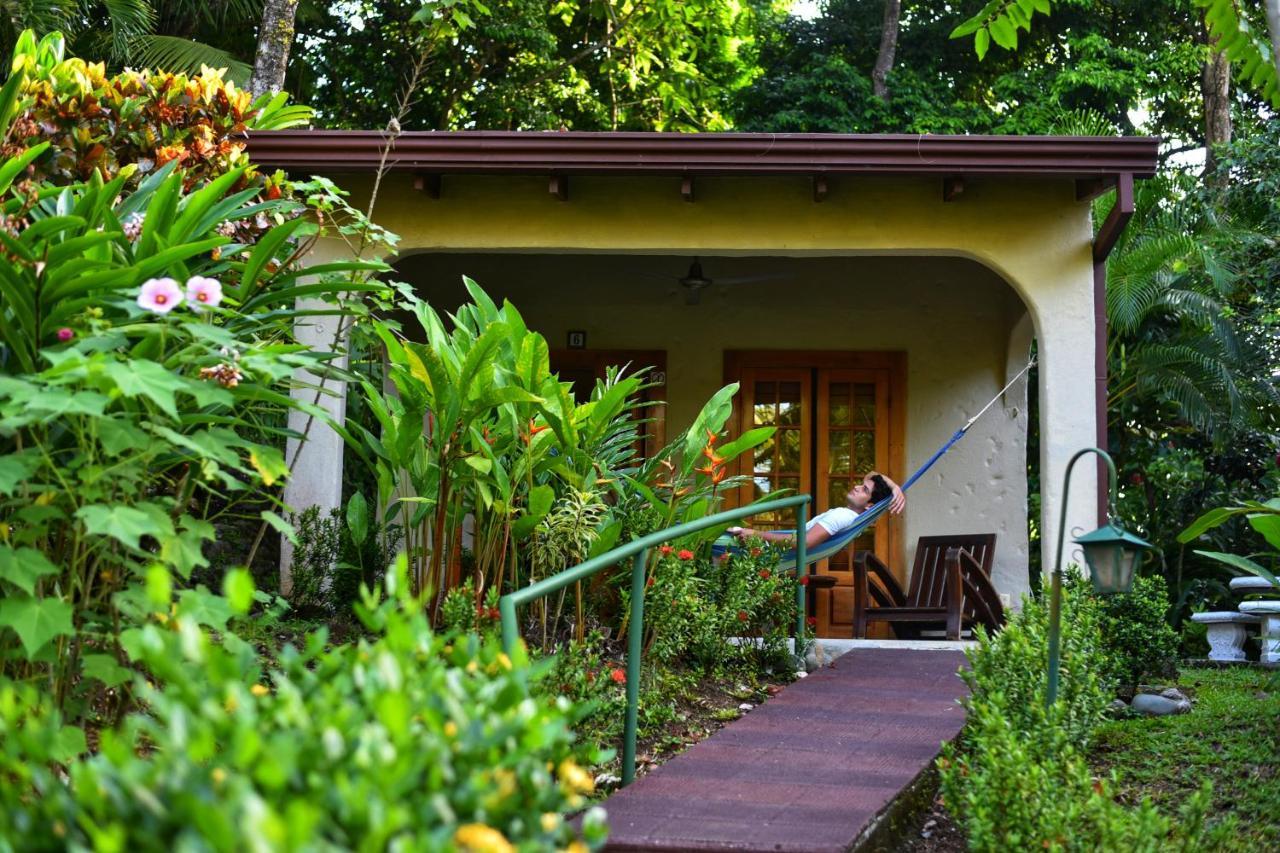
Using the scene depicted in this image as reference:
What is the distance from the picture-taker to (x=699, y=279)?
29.8 ft

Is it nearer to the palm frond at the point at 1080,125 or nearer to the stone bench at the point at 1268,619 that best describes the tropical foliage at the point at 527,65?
the palm frond at the point at 1080,125

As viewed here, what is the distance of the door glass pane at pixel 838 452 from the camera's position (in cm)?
985

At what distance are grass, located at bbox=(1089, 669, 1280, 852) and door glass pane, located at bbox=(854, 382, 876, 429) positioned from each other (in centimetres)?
418

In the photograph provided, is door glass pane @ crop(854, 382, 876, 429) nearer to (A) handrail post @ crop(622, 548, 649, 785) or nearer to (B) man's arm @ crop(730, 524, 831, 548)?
(B) man's arm @ crop(730, 524, 831, 548)

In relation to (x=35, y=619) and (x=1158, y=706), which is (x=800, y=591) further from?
(x=35, y=619)

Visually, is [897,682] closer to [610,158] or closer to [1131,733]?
[1131,733]

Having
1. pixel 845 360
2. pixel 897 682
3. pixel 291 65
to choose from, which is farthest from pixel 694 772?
pixel 291 65

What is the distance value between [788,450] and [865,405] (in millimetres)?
641

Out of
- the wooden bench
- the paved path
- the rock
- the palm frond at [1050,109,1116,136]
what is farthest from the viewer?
the palm frond at [1050,109,1116,136]

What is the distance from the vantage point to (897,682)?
5711 millimetres

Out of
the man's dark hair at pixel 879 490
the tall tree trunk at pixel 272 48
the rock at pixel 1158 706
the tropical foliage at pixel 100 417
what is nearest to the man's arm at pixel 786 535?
the man's dark hair at pixel 879 490

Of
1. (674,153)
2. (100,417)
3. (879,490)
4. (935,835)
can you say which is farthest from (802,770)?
(879,490)

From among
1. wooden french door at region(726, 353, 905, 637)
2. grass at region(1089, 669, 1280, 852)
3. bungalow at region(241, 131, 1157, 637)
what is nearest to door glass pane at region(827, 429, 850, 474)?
wooden french door at region(726, 353, 905, 637)

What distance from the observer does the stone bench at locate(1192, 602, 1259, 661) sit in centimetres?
842
